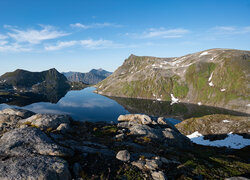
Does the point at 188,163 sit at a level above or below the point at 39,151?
below

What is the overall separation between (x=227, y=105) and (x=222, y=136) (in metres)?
159

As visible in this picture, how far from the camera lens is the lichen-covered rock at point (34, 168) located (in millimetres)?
9398

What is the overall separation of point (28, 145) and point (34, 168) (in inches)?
141

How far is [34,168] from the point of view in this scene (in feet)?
32.8

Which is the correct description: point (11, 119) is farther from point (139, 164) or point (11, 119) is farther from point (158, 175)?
point (158, 175)

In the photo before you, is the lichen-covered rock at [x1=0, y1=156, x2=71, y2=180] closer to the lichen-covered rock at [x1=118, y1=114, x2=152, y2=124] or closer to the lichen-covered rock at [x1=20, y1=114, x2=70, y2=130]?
the lichen-covered rock at [x1=20, y1=114, x2=70, y2=130]

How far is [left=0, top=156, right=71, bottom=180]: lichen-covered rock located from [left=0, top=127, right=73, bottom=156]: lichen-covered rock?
874 mm

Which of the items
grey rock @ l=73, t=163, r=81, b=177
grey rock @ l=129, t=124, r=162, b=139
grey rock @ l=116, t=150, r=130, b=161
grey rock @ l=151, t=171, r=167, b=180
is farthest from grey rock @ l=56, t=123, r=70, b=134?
grey rock @ l=151, t=171, r=167, b=180

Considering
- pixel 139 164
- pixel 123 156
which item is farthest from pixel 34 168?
pixel 139 164

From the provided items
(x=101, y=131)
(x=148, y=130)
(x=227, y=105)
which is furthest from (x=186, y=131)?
(x=227, y=105)

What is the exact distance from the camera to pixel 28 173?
9.60 metres

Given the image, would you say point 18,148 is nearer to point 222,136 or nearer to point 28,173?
point 28,173

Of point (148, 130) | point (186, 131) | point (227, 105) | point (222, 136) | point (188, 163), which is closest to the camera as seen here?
point (188, 163)

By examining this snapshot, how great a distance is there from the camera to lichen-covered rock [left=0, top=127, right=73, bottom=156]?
39.2 ft
